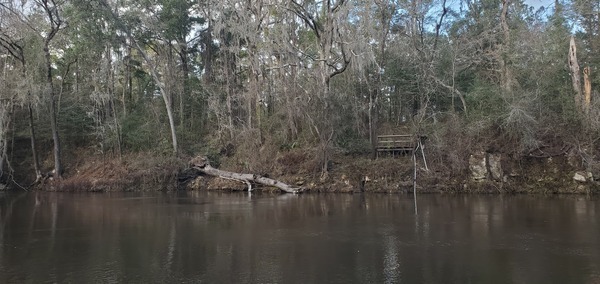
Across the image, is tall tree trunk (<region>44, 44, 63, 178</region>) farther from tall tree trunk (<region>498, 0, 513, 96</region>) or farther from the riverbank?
tall tree trunk (<region>498, 0, 513, 96</region>)

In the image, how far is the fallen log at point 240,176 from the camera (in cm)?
2698

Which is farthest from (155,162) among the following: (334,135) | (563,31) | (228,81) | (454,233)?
(563,31)

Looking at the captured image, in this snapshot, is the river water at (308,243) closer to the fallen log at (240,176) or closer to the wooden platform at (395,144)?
the fallen log at (240,176)

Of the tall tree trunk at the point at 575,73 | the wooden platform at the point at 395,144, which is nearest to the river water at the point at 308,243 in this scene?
the tall tree trunk at the point at 575,73

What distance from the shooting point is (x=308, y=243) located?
11.9m

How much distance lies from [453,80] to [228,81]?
16344 mm

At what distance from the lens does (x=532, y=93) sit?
84.1 feet

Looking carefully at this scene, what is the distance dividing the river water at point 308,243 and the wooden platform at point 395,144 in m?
7.45

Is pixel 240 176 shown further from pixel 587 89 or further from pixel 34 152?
pixel 587 89

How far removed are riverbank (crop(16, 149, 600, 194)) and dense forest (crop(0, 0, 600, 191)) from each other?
0.34 meters

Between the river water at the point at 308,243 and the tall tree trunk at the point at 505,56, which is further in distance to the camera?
the tall tree trunk at the point at 505,56

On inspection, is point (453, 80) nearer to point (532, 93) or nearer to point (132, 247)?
point (532, 93)

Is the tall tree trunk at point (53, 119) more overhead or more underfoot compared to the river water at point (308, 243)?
more overhead

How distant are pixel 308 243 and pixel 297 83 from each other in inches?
731
